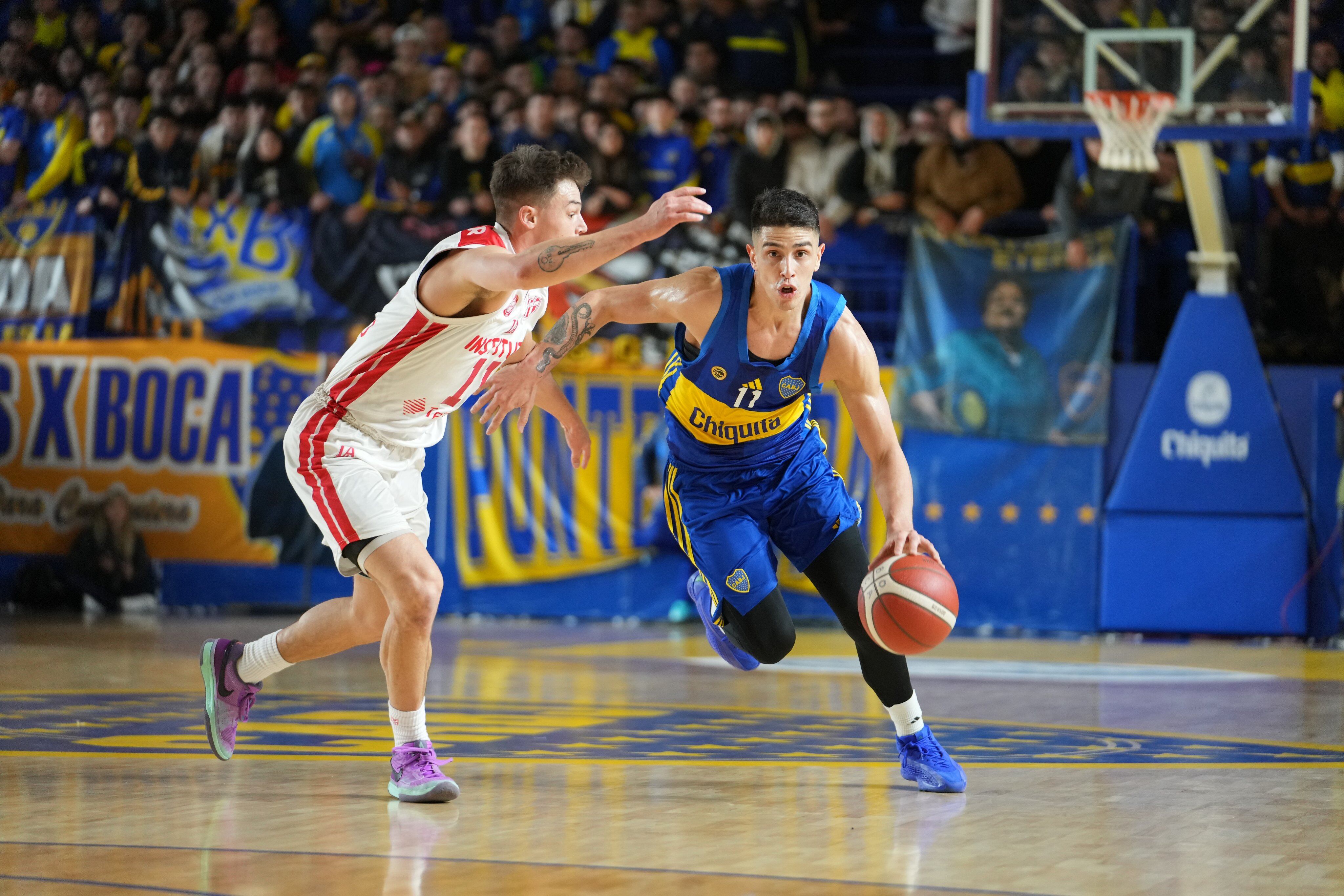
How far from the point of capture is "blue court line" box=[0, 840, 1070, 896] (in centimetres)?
371

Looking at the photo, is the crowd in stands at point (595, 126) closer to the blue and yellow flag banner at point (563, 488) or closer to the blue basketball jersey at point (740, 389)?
the blue and yellow flag banner at point (563, 488)

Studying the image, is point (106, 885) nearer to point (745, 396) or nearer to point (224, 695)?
point (224, 695)

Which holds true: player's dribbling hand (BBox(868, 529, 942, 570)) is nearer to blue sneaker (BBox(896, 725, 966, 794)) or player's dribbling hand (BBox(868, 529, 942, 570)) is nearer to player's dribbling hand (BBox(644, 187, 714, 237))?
blue sneaker (BBox(896, 725, 966, 794))

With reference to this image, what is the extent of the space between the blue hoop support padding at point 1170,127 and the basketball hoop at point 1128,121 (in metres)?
0.10

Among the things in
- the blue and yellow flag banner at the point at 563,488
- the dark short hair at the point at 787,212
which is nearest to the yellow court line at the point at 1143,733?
the dark short hair at the point at 787,212

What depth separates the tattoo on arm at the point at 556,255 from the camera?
456 cm

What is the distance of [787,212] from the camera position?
5238 mm

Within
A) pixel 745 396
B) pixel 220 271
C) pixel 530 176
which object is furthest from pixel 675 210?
pixel 220 271

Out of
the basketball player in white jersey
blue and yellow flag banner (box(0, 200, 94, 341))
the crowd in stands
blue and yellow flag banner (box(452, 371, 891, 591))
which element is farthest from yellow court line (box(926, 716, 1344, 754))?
blue and yellow flag banner (box(0, 200, 94, 341))

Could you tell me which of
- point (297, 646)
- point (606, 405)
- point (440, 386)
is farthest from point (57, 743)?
point (606, 405)

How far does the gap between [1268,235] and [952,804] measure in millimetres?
8964

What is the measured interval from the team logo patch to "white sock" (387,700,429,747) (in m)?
1.66

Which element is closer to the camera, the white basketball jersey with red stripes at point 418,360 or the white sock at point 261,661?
the white basketball jersey with red stripes at point 418,360

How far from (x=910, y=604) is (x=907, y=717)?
60cm
